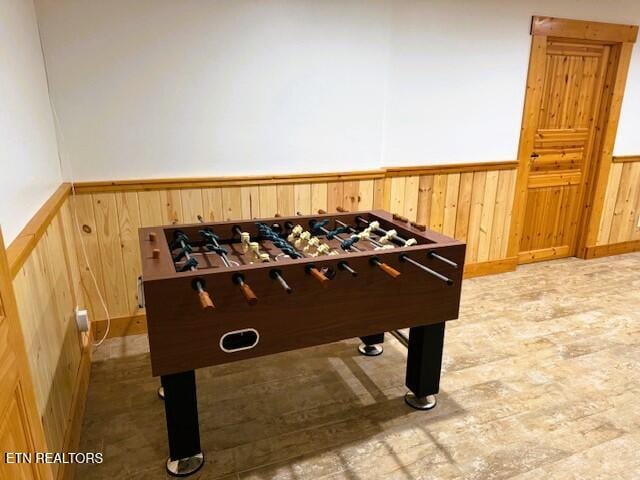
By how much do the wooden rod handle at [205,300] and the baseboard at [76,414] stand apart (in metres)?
0.89

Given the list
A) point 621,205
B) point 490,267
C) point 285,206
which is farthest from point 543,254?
point 285,206

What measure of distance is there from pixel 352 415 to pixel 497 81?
2922 millimetres

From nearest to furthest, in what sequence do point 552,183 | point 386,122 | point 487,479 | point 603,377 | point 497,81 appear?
point 487,479 → point 603,377 → point 386,122 → point 497,81 → point 552,183

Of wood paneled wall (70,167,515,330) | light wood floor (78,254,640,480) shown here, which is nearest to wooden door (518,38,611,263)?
wood paneled wall (70,167,515,330)

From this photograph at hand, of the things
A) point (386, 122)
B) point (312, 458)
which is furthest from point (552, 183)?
point (312, 458)

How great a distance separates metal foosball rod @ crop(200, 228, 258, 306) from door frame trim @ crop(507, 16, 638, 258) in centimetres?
298

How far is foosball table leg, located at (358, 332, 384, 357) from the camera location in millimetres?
2736

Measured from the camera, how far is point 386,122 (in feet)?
11.2

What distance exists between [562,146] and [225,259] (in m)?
3.65

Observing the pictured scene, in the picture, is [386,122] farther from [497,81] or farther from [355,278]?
[355,278]

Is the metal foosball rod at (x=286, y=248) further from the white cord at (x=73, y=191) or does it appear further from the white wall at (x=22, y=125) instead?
the white cord at (x=73, y=191)

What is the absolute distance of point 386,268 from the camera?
1.75 meters

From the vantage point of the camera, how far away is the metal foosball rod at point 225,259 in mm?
1527

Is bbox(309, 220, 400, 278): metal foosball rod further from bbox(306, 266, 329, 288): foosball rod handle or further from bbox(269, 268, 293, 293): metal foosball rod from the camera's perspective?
bbox(269, 268, 293, 293): metal foosball rod
